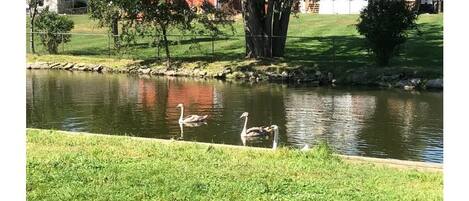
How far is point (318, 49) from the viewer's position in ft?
113

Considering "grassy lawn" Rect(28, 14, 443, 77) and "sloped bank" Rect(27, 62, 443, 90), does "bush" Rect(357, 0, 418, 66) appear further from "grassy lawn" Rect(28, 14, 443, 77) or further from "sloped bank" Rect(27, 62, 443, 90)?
"sloped bank" Rect(27, 62, 443, 90)

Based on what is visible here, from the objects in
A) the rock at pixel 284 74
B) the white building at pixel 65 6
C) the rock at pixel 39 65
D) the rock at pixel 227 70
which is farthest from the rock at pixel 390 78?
the white building at pixel 65 6

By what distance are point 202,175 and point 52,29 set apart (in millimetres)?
32364

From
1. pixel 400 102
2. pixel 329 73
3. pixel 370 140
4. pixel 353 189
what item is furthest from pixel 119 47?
pixel 353 189

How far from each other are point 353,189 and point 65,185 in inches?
122

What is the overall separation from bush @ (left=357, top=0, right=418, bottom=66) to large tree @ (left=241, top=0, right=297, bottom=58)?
4.57m

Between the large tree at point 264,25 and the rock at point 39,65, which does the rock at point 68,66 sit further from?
the large tree at point 264,25

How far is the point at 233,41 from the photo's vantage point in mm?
37750

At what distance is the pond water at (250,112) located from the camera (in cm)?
1441

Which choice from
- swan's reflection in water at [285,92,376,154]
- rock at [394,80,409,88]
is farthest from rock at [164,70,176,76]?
rock at [394,80,409,88]

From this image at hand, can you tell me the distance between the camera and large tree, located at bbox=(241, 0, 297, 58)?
103 ft

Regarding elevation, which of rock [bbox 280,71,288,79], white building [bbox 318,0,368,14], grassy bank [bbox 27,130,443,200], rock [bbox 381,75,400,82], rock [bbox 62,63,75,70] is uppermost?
white building [bbox 318,0,368,14]

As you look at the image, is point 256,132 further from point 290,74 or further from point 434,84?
point 290,74

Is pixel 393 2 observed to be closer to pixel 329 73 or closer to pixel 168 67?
pixel 329 73
